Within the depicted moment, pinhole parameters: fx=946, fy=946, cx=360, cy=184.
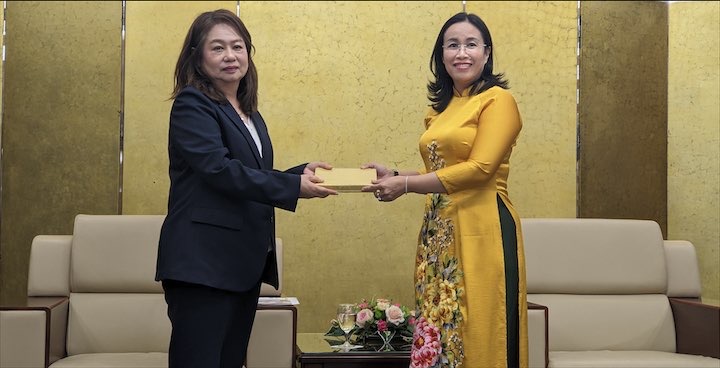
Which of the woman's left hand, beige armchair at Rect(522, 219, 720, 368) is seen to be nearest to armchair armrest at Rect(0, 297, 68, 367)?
the woman's left hand

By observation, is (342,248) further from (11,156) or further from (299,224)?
(11,156)

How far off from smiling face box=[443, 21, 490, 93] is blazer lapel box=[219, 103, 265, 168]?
77 centimetres

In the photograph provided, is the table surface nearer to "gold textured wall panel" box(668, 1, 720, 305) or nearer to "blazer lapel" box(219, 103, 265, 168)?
"blazer lapel" box(219, 103, 265, 168)

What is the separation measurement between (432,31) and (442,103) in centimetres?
193

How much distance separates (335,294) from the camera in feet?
16.8

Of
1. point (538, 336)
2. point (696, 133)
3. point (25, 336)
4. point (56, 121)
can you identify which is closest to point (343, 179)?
point (538, 336)

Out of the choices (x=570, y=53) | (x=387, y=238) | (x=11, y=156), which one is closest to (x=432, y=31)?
(x=570, y=53)

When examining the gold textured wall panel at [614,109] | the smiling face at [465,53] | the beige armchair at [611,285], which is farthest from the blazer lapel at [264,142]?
the gold textured wall panel at [614,109]

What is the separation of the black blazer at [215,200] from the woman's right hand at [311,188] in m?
0.04

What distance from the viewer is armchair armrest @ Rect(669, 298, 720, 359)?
13.2ft

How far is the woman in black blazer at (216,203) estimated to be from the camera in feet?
8.91

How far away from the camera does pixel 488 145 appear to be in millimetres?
3098

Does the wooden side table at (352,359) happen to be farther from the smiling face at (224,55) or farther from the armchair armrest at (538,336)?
the smiling face at (224,55)

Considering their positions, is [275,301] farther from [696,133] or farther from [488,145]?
[696,133]
